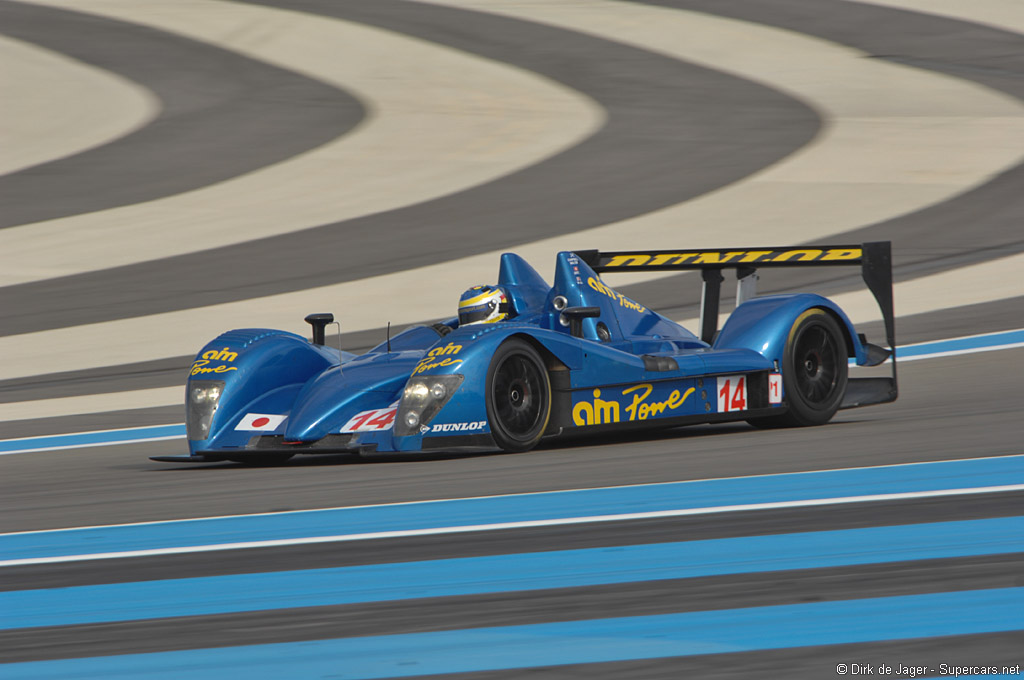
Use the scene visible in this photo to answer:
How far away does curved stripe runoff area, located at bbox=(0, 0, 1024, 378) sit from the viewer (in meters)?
14.0

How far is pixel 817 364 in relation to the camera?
9258 mm

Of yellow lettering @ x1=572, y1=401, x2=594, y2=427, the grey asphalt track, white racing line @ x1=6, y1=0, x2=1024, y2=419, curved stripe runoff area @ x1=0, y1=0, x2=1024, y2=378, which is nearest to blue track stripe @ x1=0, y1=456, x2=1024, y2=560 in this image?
the grey asphalt track

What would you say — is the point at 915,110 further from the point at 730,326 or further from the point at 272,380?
the point at 272,380

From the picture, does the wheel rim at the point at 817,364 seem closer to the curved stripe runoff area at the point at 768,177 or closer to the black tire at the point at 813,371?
the black tire at the point at 813,371

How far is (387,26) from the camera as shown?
27.9m

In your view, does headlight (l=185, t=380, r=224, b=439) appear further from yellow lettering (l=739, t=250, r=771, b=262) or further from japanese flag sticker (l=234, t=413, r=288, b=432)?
yellow lettering (l=739, t=250, r=771, b=262)

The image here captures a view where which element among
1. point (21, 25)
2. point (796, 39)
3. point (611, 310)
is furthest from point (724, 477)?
point (21, 25)

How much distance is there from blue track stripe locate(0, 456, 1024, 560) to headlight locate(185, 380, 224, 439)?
1.94 meters

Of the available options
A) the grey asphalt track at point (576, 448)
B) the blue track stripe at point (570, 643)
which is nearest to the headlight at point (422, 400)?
the grey asphalt track at point (576, 448)

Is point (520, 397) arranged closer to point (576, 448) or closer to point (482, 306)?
point (576, 448)

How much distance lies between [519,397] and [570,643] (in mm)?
3898

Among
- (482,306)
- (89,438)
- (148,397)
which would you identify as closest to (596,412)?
(482,306)

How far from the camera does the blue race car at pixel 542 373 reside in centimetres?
781

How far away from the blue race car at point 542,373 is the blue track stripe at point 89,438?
4.98ft
